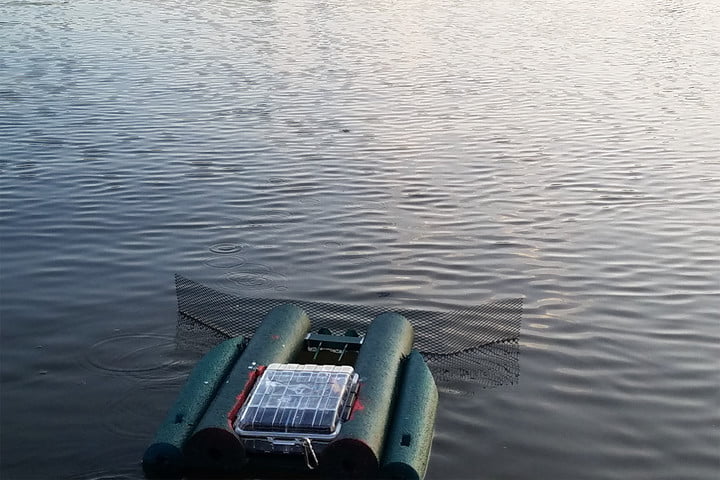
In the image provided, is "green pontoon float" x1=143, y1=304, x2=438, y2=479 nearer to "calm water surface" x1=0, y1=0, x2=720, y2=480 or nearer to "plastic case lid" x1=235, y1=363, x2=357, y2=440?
"plastic case lid" x1=235, y1=363, x2=357, y2=440

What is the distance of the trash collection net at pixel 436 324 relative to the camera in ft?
43.7

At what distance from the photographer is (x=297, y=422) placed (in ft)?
32.6

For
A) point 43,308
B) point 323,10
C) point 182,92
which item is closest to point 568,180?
point 43,308

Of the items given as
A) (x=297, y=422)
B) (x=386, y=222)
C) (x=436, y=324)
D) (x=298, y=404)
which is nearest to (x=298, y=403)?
(x=298, y=404)

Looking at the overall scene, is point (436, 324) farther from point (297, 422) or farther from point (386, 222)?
point (297, 422)

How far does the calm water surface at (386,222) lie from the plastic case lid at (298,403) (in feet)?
5.41

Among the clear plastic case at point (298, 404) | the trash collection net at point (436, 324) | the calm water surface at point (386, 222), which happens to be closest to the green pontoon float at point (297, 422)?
the clear plastic case at point (298, 404)

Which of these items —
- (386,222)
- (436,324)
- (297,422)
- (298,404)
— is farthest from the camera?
(386,222)

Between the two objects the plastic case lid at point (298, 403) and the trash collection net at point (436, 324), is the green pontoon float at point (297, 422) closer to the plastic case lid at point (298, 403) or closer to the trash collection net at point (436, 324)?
the plastic case lid at point (298, 403)

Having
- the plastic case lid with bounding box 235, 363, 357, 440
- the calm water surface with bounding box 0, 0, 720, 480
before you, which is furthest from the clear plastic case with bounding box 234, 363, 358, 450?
the calm water surface with bounding box 0, 0, 720, 480

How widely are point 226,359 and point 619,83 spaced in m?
24.2

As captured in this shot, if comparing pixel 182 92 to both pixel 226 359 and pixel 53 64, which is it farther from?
pixel 226 359

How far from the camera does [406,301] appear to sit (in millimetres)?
15398

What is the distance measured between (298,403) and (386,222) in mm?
9165
